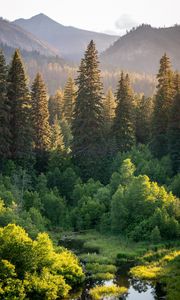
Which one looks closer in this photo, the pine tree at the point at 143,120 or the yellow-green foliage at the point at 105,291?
the yellow-green foliage at the point at 105,291

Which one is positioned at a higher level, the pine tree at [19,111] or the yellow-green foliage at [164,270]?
the pine tree at [19,111]

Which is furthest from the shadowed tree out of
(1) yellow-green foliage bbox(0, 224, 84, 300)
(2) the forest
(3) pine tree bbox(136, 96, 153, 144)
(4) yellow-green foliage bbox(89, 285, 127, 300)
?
(4) yellow-green foliage bbox(89, 285, 127, 300)

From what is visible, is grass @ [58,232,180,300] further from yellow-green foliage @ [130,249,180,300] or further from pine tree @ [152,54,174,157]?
pine tree @ [152,54,174,157]

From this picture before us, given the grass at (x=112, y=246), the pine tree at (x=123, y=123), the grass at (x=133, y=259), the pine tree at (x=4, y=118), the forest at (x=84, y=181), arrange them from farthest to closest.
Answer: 1. the pine tree at (x=123, y=123)
2. the pine tree at (x=4, y=118)
3. the grass at (x=112, y=246)
4. the grass at (x=133, y=259)
5. the forest at (x=84, y=181)

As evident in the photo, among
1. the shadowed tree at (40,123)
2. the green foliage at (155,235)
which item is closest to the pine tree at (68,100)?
the shadowed tree at (40,123)

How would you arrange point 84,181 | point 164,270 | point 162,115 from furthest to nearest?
point 162,115 → point 84,181 → point 164,270

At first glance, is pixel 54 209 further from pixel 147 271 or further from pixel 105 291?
pixel 105 291

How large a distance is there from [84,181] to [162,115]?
45.4ft

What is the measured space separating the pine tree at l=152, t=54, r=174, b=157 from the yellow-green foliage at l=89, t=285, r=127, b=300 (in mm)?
35676

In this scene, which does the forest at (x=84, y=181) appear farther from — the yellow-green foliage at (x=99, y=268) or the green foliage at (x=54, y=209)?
the yellow-green foliage at (x=99, y=268)

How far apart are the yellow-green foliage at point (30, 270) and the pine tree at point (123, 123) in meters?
37.2

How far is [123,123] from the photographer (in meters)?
68.7

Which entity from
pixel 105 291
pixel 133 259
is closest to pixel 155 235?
pixel 133 259

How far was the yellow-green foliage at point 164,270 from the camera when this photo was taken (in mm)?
31281
